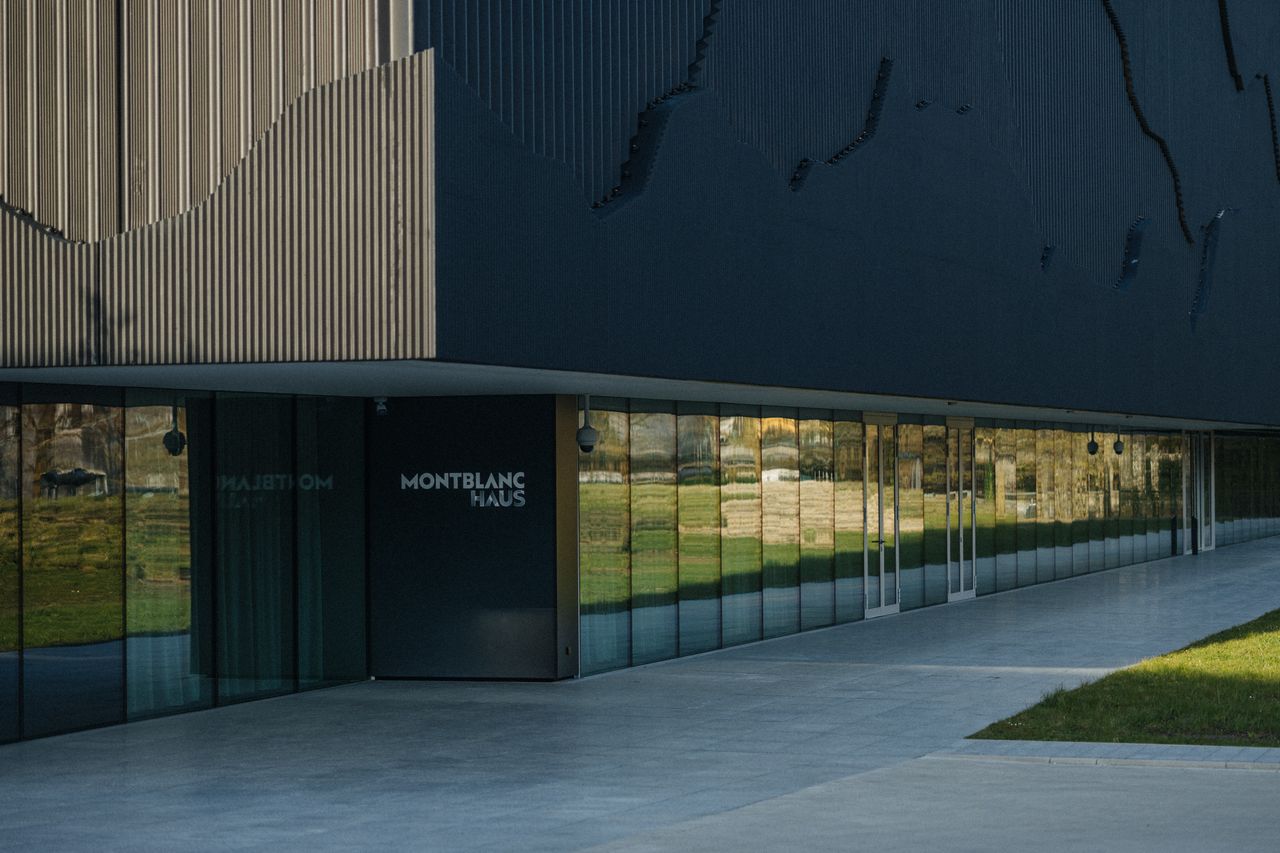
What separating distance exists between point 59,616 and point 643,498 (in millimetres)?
7908

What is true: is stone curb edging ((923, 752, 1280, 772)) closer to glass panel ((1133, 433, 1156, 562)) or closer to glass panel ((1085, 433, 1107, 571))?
glass panel ((1085, 433, 1107, 571))

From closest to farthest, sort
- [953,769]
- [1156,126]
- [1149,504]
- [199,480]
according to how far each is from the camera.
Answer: [953,769] → [199,480] → [1156,126] → [1149,504]

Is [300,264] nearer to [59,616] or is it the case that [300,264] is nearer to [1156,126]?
[59,616]

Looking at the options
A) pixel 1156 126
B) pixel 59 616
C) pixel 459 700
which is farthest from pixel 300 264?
pixel 1156 126

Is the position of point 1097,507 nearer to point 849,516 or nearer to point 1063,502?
point 1063,502

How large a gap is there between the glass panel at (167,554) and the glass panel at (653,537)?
5.69 meters

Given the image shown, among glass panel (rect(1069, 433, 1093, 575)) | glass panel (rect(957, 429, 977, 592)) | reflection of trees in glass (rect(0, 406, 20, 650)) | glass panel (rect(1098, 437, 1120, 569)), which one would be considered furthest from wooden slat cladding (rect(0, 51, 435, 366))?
glass panel (rect(1098, 437, 1120, 569))

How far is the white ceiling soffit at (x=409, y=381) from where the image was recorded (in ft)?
54.0

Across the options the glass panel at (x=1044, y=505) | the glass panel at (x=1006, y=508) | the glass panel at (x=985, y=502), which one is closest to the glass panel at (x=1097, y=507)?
the glass panel at (x=1044, y=505)

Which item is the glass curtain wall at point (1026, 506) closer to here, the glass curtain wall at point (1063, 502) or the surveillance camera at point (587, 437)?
the glass curtain wall at point (1063, 502)

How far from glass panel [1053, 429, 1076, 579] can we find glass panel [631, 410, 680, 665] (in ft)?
61.8

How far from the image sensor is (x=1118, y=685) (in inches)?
794

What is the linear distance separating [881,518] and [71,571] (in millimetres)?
16271

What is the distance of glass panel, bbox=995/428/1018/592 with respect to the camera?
122 ft
